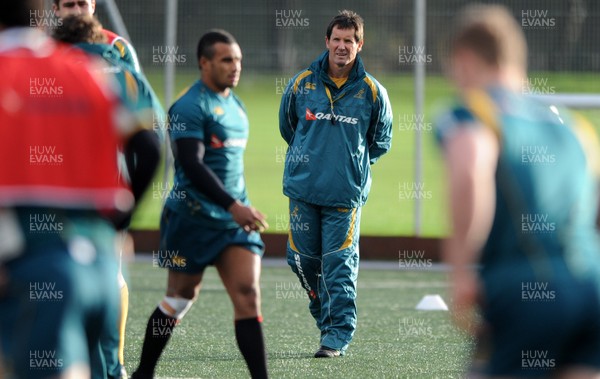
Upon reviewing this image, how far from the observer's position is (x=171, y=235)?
6.16 m

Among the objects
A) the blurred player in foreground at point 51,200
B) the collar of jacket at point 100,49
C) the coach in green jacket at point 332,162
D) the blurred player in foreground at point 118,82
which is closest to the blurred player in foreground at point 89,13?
the blurred player in foreground at point 118,82

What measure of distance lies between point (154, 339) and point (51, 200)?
9.32ft

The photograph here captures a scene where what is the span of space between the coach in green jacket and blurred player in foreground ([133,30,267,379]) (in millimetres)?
1978

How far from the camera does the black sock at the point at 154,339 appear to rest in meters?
6.30


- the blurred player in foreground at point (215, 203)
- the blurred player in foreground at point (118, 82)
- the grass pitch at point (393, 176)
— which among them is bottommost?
the grass pitch at point (393, 176)

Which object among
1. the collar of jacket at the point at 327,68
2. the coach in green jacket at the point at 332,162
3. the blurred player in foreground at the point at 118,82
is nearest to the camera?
the blurred player in foreground at the point at 118,82

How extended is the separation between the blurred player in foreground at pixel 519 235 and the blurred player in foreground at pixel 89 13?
2.84 metres

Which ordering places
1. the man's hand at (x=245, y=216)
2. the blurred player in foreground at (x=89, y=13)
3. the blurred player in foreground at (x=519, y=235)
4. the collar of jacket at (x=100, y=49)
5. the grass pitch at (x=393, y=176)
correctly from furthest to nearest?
the grass pitch at (x=393, y=176) → the blurred player in foreground at (x=89, y=13) → the man's hand at (x=245, y=216) → the collar of jacket at (x=100, y=49) → the blurred player in foreground at (x=519, y=235)

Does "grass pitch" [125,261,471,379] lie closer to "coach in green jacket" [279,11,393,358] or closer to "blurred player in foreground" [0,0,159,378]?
"coach in green jacket" [279,11,393,358]

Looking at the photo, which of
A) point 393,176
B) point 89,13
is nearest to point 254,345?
point 89,13

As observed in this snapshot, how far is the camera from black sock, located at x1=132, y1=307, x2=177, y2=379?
6.30 m

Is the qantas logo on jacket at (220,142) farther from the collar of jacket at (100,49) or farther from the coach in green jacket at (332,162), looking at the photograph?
the coach in green jacket at (332,162)

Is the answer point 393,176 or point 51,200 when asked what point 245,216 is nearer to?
point 51,200

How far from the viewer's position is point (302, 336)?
28.2 ft
